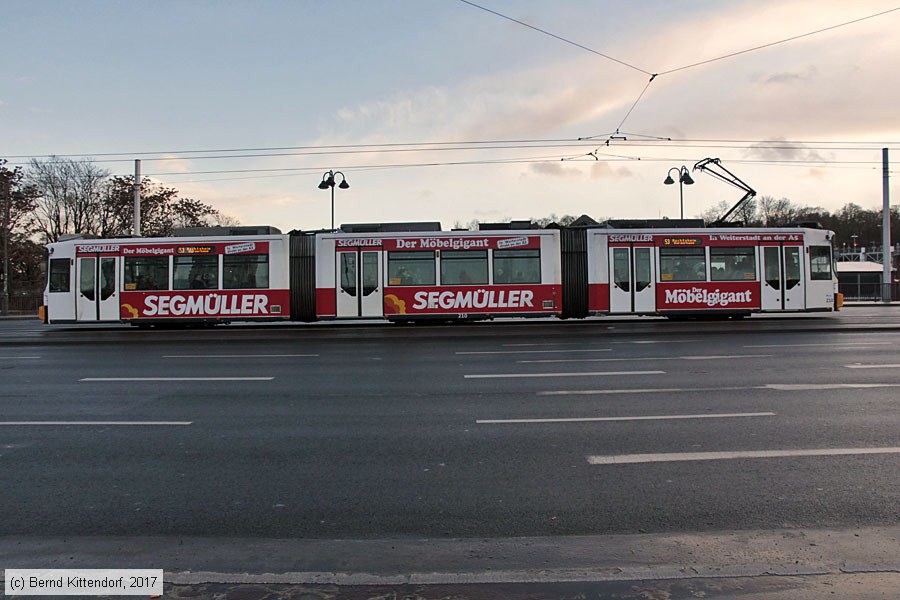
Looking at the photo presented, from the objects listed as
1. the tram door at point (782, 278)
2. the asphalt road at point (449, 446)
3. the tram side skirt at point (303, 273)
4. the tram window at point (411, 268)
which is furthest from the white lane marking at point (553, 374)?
the tram door at point (782, 278)

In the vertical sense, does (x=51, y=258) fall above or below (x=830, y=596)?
above

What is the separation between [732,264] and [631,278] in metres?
3.41

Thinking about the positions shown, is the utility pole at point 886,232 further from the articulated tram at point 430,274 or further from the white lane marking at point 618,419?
the white lane marking at point 618,419

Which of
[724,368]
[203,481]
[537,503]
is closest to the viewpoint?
[537,503]

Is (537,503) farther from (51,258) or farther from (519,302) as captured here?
(51,258)

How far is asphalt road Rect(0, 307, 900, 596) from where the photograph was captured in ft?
15.6

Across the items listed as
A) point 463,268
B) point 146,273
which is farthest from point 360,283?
point 146,273

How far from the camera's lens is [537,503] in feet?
16.5

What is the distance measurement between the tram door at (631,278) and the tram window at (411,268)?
5.84 m

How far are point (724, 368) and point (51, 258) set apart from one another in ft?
67.6

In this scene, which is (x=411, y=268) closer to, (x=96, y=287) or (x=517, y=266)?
(x=517, y=266)

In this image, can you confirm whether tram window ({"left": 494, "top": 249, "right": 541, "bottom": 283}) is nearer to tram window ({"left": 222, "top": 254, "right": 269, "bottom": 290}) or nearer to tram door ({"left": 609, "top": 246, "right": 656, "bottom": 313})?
tram door ({"left": 609, "top": 246, "right": 656, "bottom": 313})

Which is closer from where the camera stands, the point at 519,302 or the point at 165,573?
the point at 165,573

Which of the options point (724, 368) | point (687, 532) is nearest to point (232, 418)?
point (687, 532)
